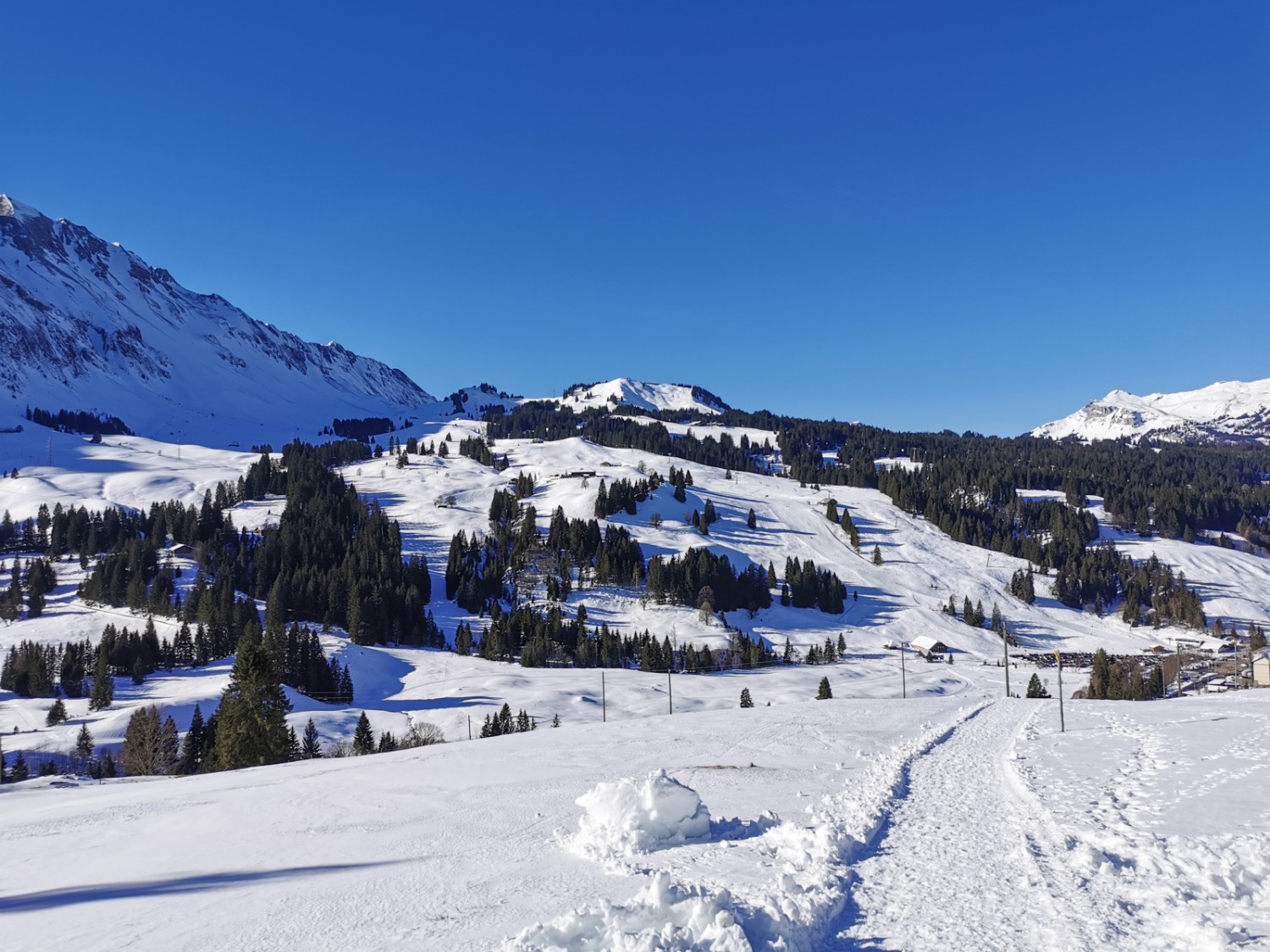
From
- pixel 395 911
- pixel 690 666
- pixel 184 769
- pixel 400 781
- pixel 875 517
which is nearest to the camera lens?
pixel 395 911

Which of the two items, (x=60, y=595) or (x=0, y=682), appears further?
(x=60, y=595)

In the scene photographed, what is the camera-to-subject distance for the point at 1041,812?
15.8 m

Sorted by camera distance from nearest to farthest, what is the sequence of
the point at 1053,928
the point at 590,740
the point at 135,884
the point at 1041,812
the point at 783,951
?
1. the point at 783,951
2. the point at 1053,928
3. the point at 135,884
4. the point at 1041,812
5. the point at 590,740

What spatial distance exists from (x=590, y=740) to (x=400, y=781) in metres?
10.2

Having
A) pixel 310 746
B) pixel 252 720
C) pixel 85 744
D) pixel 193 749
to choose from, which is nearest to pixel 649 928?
pixel 252 720

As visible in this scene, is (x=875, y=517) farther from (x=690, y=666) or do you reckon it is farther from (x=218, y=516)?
(x=218, y=516)

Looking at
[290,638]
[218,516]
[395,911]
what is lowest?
[290,638]

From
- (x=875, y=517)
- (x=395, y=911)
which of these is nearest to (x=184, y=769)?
(x=395, y=911)

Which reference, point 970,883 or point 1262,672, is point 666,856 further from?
point 1262,672

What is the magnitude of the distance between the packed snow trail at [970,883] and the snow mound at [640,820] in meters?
3.03

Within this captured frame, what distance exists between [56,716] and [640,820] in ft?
257

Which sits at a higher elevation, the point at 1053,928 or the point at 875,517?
the point at 875,517

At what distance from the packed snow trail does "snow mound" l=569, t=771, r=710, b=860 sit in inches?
119

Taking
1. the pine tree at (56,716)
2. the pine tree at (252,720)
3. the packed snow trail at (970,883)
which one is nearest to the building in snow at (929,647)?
the pine tree at (252,720)
